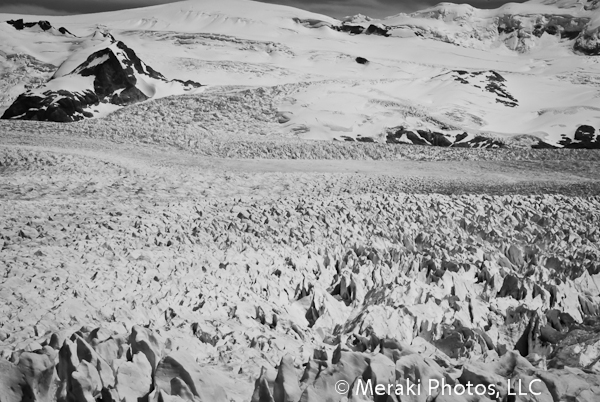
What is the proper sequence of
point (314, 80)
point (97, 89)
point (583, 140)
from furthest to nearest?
point (314, 80)
point (97, 89)
point (583, 140)

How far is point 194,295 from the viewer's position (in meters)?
7.05

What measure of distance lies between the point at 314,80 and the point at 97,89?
19092mm

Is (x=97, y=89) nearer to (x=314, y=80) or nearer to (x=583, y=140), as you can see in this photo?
(x=314, y=80)

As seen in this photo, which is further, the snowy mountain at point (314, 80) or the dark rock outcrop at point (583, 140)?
the snowy mountain at point (314, 80)

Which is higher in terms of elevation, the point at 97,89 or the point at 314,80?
the point at 314,80

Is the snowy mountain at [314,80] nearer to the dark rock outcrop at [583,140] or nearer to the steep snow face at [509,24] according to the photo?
the dark rock outcrop at [583,140]

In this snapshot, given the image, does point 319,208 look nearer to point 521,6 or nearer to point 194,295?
point 194,295

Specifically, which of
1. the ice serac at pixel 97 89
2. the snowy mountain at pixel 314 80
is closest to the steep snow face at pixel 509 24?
the snowy mountain at pixel 314 80

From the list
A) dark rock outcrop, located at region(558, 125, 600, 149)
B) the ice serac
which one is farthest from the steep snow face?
dark rock outcrop, located at region(558, 125, 600, 149)

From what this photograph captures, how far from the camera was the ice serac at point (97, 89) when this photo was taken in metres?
30.3

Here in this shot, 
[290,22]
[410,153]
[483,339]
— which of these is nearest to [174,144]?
[410,153]

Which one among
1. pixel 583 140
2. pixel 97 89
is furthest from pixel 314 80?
pixel 583 140

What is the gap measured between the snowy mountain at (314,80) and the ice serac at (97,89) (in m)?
0.10

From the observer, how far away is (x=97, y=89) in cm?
3388
